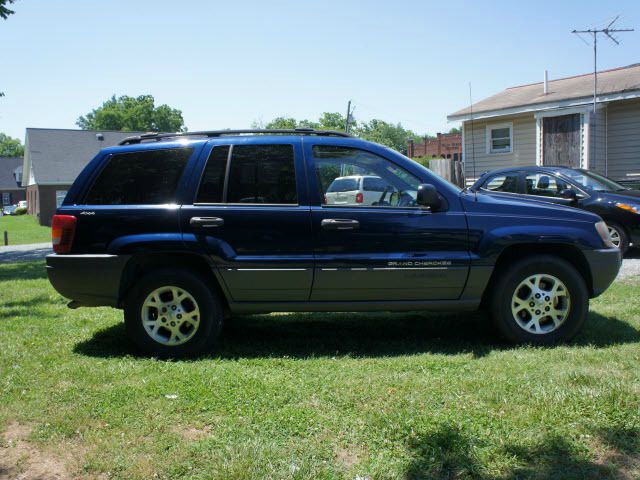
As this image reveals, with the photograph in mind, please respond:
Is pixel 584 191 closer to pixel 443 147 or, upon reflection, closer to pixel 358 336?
pixel 358 336

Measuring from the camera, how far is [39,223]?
141 feet

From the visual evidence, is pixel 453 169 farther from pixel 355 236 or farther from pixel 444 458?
pixel 444 458

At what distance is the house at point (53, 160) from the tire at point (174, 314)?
38.7 metres

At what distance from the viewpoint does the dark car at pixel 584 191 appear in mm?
9719

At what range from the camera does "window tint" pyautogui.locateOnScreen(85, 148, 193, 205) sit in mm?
5086

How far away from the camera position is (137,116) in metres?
92.1

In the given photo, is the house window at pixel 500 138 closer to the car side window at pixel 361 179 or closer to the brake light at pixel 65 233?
the car side window at pixel 361 179

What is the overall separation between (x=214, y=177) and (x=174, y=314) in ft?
4.06

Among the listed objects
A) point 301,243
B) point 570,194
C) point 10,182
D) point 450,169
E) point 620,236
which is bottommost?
point 620,236

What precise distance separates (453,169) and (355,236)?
12048mm

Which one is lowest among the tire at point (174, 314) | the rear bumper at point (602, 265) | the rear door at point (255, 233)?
the tire at point (174, 314)

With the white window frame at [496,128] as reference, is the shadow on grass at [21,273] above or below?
below

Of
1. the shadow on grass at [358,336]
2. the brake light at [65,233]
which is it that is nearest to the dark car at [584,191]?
the shadow on grass at [358,336]

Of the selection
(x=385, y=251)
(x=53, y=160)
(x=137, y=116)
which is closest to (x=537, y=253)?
(x=385, y=251)
